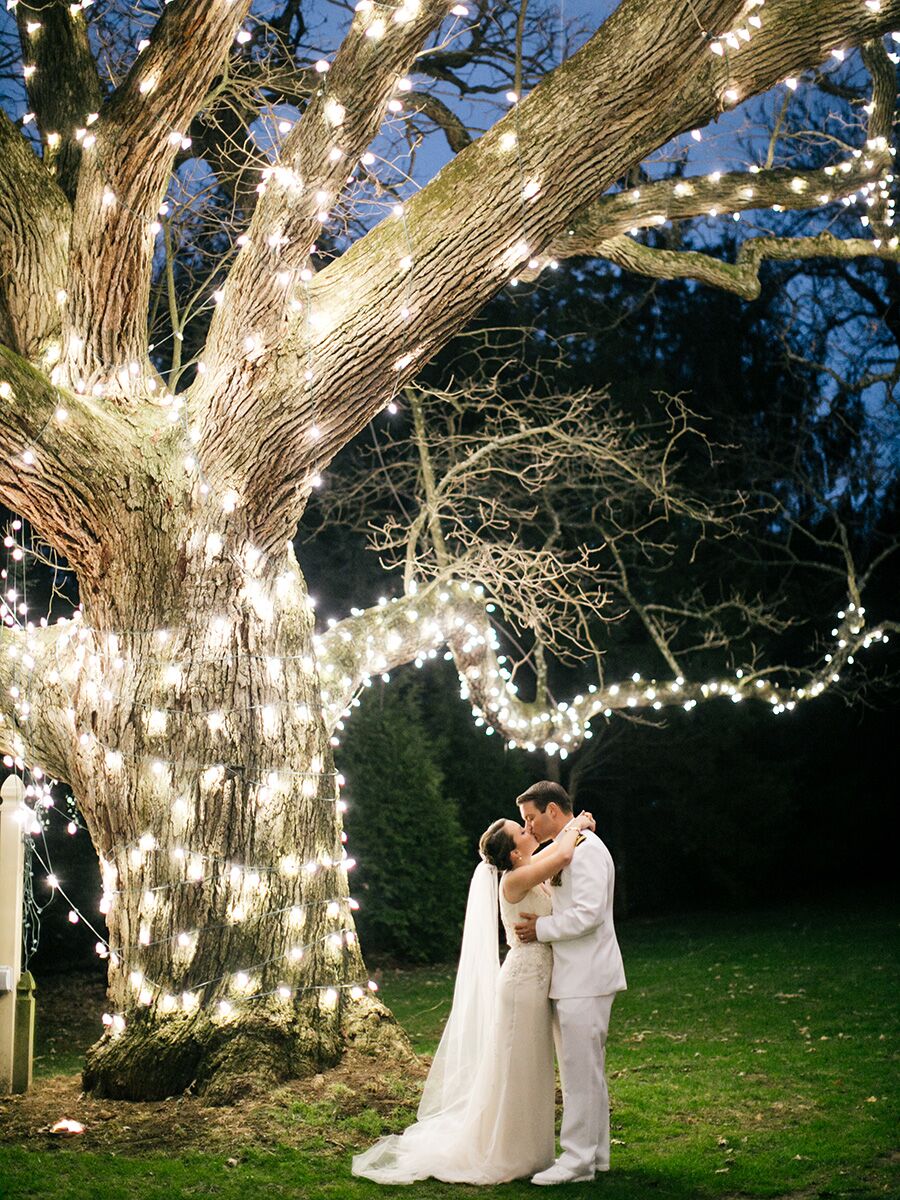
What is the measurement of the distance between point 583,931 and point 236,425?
8.79 ft

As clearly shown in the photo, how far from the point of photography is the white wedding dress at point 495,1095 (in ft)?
15.4

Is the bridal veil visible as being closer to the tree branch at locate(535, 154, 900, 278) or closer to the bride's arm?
the bride's arm

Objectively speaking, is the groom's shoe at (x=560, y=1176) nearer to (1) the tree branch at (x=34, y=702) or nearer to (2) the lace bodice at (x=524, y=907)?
(2) the lace bodice at (x=524, y=907)

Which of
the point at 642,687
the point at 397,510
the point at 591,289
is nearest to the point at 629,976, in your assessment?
the point at 642,687

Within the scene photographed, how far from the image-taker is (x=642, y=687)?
33.1ft

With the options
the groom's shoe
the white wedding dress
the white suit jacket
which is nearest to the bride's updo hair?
the white wedding dress

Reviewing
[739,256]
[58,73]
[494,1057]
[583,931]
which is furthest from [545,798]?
[739,256]

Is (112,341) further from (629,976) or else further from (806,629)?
(806,629)

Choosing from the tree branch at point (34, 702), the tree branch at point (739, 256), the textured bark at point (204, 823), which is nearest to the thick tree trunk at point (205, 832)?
the textured bark at point (204, 823)

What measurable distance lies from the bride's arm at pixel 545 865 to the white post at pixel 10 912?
8.38 feet

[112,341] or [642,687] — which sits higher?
[112,341]

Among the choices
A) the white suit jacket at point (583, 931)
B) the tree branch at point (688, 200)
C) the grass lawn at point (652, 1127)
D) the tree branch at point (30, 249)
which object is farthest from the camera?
the tree branch at point (688, 200)

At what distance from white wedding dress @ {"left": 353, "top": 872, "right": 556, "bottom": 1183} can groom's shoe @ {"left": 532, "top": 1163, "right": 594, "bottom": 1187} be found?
11cm

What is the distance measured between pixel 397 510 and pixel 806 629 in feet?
22.0
